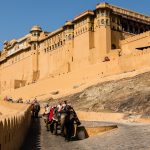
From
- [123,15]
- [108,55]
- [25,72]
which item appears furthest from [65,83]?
[25,72]

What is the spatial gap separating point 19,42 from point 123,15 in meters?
32.4

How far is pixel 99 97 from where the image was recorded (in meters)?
39.9

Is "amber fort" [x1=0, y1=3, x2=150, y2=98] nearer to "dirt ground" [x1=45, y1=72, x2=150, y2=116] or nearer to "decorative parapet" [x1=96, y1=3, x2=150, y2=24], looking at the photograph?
"decorative parapet" [x1=96, y1=3, x2=150, y2=24]

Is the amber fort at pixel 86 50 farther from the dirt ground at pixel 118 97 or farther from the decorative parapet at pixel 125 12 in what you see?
the dirt ground at pixel 118 97

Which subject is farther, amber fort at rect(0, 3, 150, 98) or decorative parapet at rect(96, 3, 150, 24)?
decorative parapet at rect(96, 3, 150, 24)

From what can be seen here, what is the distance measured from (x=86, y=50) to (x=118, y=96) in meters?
21.1

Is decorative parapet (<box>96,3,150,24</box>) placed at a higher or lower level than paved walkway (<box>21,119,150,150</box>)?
higher

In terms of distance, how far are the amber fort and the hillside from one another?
456 centimetres

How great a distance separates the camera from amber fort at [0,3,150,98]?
164 feet

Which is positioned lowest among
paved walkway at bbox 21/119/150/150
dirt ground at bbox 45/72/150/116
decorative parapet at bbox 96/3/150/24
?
paved walkway at bbox 21/119/150/150

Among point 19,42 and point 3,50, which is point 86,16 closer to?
point 19,42

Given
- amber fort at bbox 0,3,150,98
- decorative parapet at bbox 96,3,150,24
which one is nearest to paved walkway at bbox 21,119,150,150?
amber fort at bbox 0,3,150,98

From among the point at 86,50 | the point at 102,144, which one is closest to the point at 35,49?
the point at 86,50

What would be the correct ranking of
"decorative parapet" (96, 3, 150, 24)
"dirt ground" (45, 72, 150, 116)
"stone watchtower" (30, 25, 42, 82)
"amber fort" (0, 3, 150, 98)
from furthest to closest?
"stone watchtower" (30, 25, 42, 82), "decorative parapet" (96, 3, 150, 24), "amber fort" (0, 3, 150, 98), "dirt ground" (45, 72, 150, 116)
